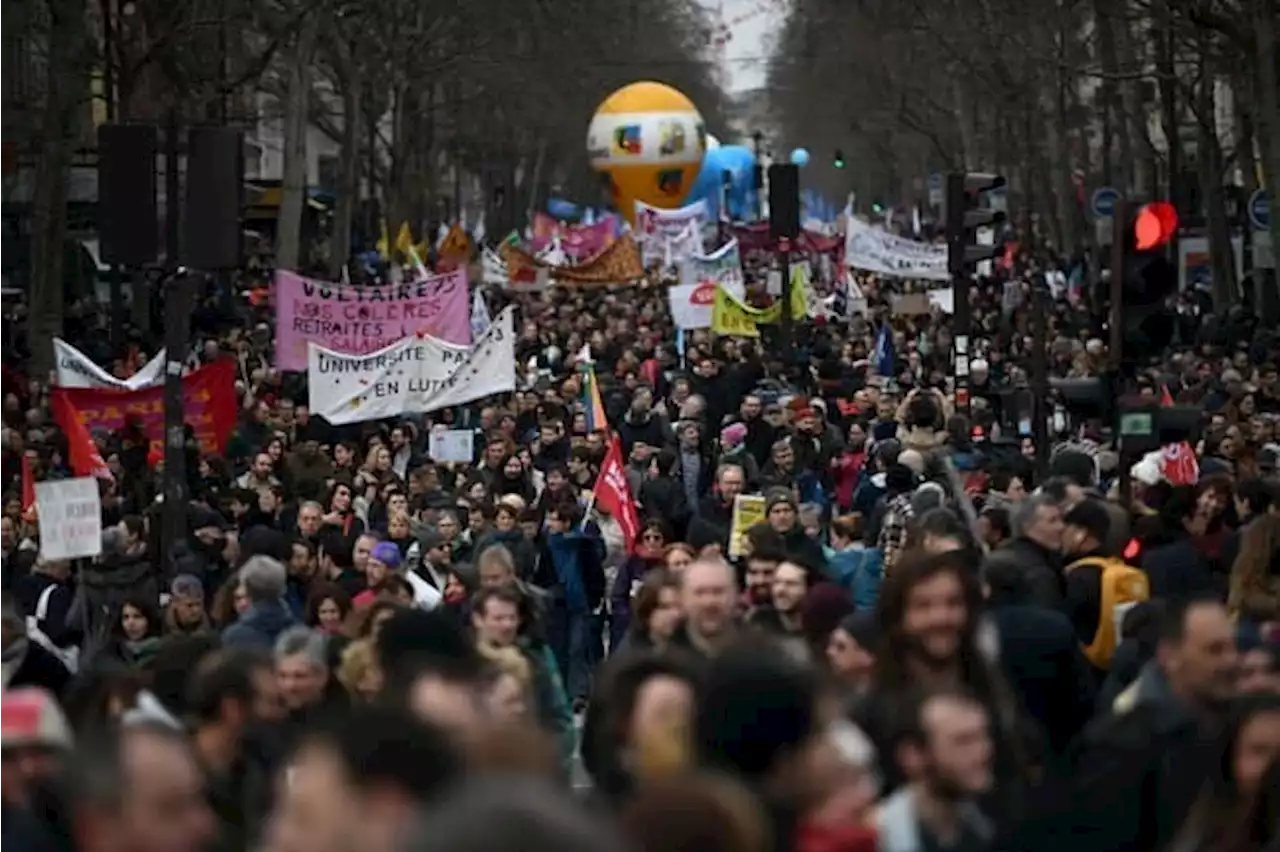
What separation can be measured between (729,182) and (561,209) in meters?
16.2

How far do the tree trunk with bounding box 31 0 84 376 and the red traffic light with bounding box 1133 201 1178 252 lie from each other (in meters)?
17.1

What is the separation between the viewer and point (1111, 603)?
11422mm

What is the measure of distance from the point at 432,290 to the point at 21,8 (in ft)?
31.3

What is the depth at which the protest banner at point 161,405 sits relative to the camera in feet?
70.3

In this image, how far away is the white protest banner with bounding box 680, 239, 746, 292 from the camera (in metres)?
41.7

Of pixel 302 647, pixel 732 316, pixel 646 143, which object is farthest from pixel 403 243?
pixel 302 647

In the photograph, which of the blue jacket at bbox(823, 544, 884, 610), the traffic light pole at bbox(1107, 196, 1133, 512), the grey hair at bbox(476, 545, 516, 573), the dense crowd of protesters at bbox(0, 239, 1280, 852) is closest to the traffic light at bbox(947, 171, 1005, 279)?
the dense crowd of protesters at bbox(0, 239, 1280, 852)

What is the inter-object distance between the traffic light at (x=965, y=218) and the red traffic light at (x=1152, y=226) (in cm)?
729

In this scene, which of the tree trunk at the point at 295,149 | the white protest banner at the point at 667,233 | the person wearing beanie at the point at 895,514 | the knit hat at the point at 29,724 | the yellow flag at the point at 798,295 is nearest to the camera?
the knit hat at the point at 29,724

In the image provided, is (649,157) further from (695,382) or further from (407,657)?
(407,657)

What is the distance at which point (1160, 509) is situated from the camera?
46.3 ft

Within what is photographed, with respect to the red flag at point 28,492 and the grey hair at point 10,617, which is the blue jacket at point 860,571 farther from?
the red flag at point 28,492

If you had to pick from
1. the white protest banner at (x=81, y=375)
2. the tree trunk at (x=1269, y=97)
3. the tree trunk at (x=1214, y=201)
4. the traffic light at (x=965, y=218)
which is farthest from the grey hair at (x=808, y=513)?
the tree trunk at (x=1214, y=201)

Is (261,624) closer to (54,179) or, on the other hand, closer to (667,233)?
(54,179)
